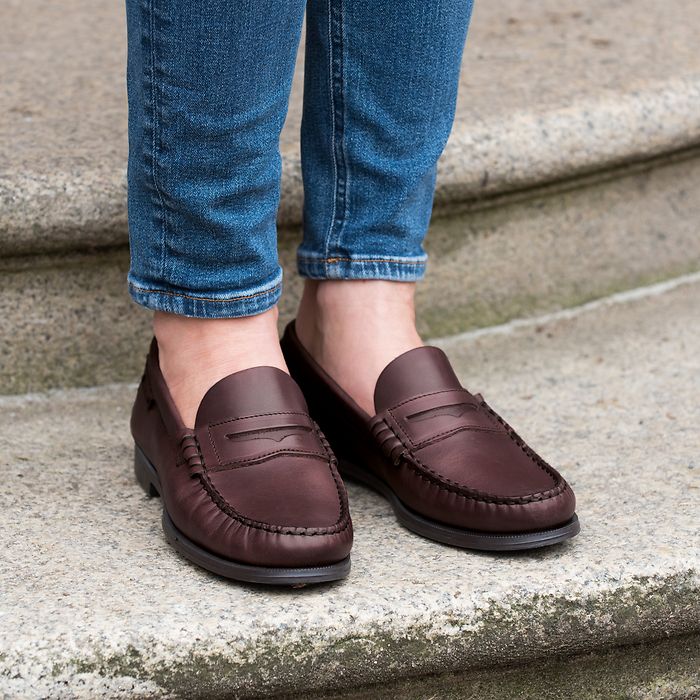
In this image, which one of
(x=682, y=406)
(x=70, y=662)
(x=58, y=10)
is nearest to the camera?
(x=70, y=662)

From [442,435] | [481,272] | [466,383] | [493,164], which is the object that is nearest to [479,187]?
[493,164]

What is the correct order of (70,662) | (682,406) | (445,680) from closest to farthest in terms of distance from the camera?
(70,662) → (445,680) → (682,406)

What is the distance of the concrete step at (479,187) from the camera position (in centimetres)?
114

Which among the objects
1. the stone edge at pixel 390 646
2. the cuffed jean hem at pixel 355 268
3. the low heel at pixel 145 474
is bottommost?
the low heel at pixel 145 474

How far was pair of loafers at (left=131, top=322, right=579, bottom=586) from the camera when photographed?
2.50ft

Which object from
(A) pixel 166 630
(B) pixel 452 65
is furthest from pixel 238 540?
(B) pixel 452 65

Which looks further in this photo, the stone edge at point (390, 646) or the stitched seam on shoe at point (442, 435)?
the stitched seam on shoe at point (442, 435)

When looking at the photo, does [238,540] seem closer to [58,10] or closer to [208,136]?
[208,136]

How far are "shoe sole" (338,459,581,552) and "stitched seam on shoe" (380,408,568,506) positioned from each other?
3cm

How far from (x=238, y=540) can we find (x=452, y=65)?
0.46 metres

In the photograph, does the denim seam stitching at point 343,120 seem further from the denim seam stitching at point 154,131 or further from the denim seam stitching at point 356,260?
the denim seam stitching at point 154,131

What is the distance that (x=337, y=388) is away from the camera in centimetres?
95

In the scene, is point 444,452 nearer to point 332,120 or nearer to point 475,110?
point 332,120

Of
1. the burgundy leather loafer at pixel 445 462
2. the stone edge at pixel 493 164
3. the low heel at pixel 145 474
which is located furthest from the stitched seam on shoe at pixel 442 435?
the stone edge at pixel 493 164
